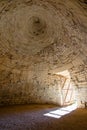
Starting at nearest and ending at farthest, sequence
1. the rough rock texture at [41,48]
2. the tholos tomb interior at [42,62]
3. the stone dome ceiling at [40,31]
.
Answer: the tholos tomb interior at [42,62] < the stone dome ceiling at [40,31] < the rough rock texture at [41,48]

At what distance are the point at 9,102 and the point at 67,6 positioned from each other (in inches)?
231

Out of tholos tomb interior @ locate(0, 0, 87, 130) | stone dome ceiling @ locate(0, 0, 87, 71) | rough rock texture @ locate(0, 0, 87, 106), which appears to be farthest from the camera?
rough rock texture @ locate(0, 0, 87, 106)

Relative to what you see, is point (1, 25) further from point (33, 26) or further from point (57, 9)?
point (57, 9)

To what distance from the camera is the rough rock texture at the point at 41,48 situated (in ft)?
20.0

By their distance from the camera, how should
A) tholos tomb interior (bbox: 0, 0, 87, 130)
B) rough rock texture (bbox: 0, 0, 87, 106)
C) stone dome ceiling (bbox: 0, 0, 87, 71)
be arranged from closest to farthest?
tholos tomb interior (bbox: 0, 0, 87, 130)
stone dome ceiling (bbox: 0, 0, 87, 71)
rough rock texture (bbox: 0, 0, 87, 106)

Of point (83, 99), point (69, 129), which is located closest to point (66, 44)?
point (83, 99)

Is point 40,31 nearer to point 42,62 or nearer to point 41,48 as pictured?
point 41,48

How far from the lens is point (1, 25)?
22.9ft

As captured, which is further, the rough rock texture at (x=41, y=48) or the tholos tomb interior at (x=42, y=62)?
the rough rock texture at (x=41, y=48)

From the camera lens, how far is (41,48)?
807cm

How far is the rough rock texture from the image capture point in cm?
609

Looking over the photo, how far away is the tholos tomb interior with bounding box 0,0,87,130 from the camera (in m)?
5.57

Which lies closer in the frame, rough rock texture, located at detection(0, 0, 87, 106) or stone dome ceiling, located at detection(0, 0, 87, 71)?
stone dome ceiling, located at detection(0, 0, 87, 71)

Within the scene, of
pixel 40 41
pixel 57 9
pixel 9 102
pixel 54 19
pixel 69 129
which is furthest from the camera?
pixel 9 102
